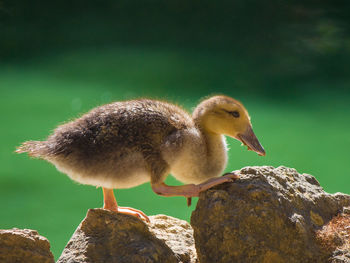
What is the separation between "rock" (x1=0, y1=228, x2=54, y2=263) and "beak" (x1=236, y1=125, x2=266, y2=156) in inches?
23.4

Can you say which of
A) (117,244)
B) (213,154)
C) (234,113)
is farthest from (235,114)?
(117,244)

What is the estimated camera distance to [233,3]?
12.0 ft

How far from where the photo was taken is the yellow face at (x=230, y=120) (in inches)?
61.5

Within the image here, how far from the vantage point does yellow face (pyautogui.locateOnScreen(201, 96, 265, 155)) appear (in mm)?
1562

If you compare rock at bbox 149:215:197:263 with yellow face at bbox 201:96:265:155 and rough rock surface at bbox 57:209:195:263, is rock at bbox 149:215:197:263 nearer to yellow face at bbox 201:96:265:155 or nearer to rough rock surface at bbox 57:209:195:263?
rough rock surface at bbox 57:209:195:263

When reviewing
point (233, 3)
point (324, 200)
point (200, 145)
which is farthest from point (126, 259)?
point (233, 3)

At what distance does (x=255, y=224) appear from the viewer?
4.55ft

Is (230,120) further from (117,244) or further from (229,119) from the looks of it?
(117,244)

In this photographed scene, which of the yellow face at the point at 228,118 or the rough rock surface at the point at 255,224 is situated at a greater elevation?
the yellow face at the point at 228,118

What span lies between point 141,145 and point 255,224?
0.35m

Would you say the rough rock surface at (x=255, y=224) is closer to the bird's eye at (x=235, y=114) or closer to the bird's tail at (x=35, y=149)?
the bird's eye at (x=235, y=114)

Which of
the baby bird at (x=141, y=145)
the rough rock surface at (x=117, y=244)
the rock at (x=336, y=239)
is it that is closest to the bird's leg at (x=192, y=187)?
the baby bird at (x=141, y=145)

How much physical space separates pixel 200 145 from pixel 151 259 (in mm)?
338

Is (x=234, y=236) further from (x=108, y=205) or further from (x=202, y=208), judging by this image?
(x=108, y=205)
